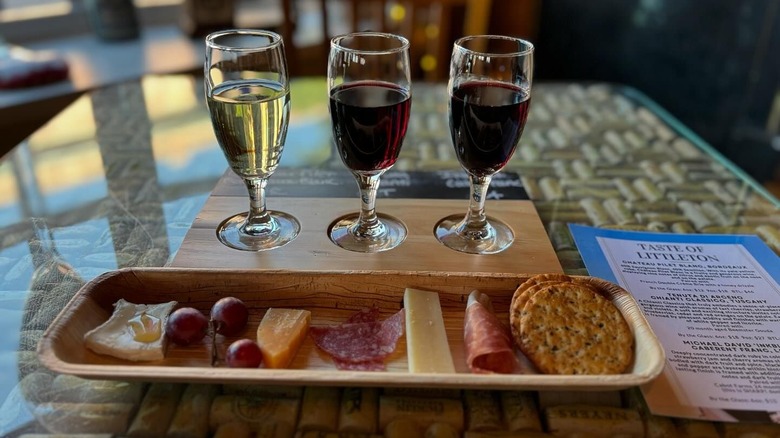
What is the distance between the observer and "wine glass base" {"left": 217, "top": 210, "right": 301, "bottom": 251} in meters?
0.80

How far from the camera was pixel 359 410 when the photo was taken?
55 cm

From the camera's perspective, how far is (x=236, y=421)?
0.54 metres

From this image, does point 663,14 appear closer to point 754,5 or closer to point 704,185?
point 754,5

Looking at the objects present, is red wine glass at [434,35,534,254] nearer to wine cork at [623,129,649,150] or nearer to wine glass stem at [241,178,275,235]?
wine glass stem at [241,178,275,235]

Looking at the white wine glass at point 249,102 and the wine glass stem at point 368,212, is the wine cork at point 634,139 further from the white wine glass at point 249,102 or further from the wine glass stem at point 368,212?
the white wine glass at point 249,102

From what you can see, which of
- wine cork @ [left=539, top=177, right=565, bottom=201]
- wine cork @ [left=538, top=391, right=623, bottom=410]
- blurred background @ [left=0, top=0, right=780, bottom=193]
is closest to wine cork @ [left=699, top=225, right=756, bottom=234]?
wine cork @ [left=539, top=177, right=565, bottom=201]

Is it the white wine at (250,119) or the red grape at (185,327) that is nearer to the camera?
the red grape at (185,327)

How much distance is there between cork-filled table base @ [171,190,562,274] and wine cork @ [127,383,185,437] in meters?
0.20

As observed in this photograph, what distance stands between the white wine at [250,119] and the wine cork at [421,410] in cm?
37

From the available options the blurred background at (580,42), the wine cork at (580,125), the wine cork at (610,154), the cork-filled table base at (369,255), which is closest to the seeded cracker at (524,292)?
the cork-filled table base at (369,255)

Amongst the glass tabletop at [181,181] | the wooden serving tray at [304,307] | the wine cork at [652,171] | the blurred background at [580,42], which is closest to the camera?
the wooden serving tray at [304,307]

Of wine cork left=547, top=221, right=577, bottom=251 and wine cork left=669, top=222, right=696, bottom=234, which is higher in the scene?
wine cork left=547, top=221, right=577, bottom=251

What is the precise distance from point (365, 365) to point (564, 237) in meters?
0.40

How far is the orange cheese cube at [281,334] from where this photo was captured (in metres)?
0.58
